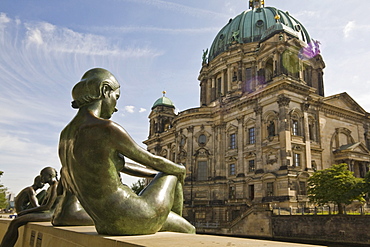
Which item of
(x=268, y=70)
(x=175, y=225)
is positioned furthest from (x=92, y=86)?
(x=268, y=70)

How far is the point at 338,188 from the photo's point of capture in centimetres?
2748

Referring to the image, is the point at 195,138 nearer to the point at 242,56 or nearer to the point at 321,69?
the point at 242,56

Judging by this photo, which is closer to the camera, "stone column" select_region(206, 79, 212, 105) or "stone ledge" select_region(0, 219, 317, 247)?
"stone ledge" select_region(0, 219, 317, 247)

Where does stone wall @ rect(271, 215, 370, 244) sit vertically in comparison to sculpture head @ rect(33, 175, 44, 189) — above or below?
below

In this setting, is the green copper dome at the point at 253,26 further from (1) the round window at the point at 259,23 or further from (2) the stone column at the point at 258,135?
(2) the stone column at the point at 258,135

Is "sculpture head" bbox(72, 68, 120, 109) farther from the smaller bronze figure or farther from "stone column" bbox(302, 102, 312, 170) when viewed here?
"stone column" bbox(302, 102, 312, 170)

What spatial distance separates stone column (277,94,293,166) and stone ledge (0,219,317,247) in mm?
30738

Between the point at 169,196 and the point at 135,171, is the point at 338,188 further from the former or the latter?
the point at 169,196

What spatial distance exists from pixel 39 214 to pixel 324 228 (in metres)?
25.2

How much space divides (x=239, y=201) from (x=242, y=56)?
22.5 meters

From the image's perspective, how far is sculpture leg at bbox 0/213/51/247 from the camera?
5.81m

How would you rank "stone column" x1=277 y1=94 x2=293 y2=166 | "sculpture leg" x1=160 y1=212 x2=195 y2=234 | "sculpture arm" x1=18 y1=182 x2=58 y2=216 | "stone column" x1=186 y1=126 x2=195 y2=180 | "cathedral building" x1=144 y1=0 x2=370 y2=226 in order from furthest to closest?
1. "stone column" x1=186 y1=126 x2=195 y2=180
2. "cathedral building" x1=144 y1=0 x2=370 y2=226
3. "stone column" x1=277 y1=94 x2=293 y2=166
4. "sculpture arm" x1=18 y1=182 x2=58 y2=216
5. "sculpture leg" x1=160 y1=212 x2=195 y2=234

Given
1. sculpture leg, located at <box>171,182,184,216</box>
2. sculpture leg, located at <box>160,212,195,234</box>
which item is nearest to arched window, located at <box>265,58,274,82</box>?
sculpture leg, located at <box>171,182,184,216</box>

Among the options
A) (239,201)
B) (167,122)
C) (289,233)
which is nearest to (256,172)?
(239,201)
